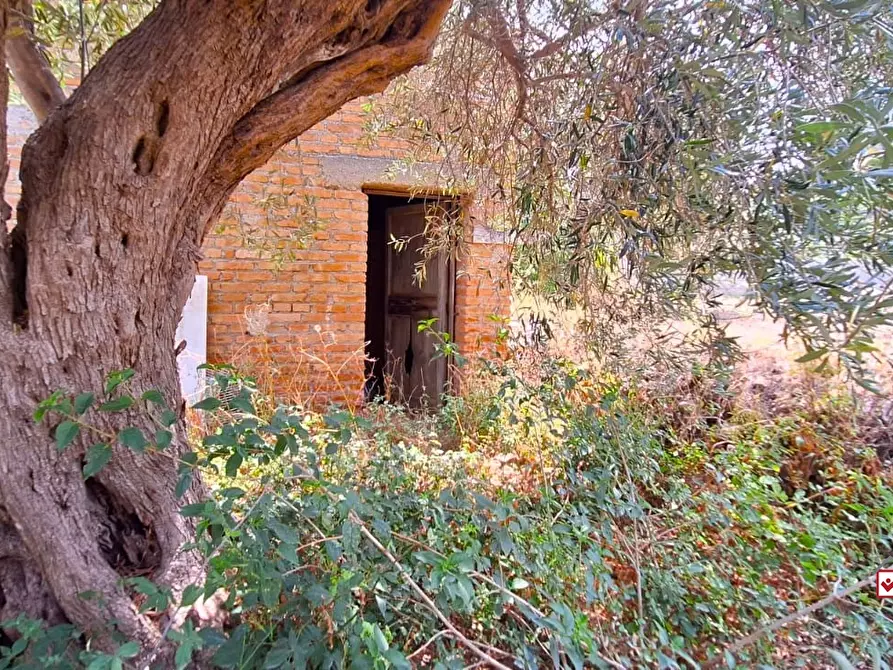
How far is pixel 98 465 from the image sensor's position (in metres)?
1.21

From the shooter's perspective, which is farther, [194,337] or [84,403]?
[194,337]

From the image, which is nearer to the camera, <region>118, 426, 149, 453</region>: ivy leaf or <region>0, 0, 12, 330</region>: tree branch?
<region>118, 426, 149, 453</region>: ivy leaf

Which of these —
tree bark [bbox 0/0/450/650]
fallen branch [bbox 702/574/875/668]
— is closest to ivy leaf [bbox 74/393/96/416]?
tree bark [bbox 0/0/450/650]

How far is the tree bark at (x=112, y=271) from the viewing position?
56.4 inches

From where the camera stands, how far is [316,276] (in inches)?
181

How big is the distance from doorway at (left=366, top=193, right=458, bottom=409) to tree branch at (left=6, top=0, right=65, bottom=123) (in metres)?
3.18

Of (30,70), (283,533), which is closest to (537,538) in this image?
(283,533)

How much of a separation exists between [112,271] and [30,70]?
1.04m

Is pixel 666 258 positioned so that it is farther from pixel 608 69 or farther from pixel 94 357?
pixel 94 357

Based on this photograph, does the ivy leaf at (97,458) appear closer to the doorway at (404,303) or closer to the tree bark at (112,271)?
the tree bark at (112,271)

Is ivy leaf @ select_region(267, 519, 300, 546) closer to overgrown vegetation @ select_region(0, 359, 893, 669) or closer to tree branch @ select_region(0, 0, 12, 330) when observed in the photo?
overgrown vegetation @ select_region(0, 359, 893, 669)

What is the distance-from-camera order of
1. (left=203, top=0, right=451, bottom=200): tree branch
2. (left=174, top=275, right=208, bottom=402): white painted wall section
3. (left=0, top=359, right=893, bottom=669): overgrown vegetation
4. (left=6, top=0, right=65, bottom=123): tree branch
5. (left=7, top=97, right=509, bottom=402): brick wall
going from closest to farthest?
(left=0, top=359, right=893, bottom=669): overgrown vegetation, (left=203, top=0, right=451, bottom=200): tree branch, (left=6, top=0, right=65, bottom=123): tree branch, (left=174, top=275, right=208, bottom=402): white painted wall section, (left=7, top=97, right=509, bottom=402): brick wall

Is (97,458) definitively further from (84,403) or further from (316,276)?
(316,276)

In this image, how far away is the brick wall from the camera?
4.32m
